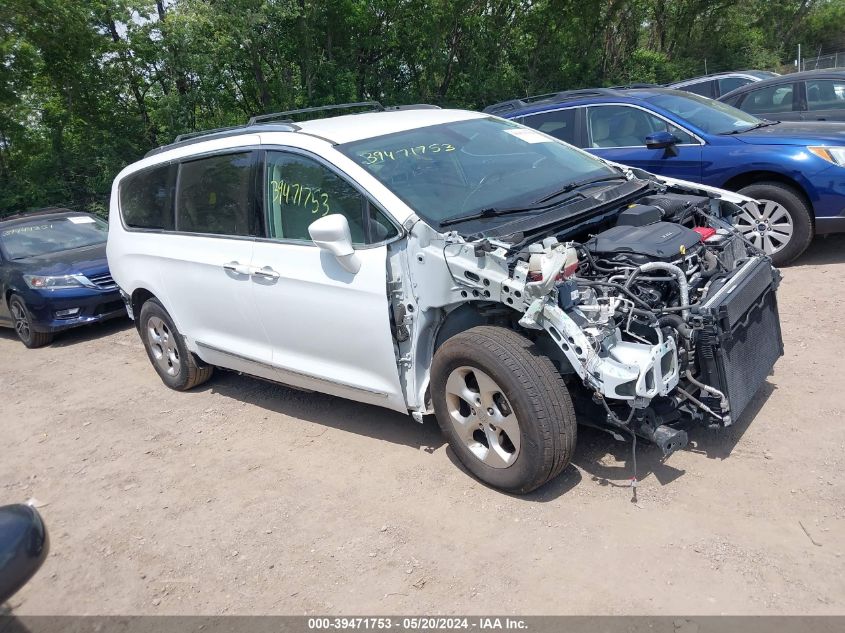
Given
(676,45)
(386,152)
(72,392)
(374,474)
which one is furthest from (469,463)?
(676,45)

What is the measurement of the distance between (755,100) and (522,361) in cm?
789

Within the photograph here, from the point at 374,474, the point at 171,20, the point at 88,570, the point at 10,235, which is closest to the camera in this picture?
the point at 88,570

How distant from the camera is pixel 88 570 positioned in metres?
3.73

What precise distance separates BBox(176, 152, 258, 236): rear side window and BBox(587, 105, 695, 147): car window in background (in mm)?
4231

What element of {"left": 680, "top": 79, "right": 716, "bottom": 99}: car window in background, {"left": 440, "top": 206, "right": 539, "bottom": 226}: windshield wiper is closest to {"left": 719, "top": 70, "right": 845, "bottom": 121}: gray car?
{"left": 680, "top": 79, "right": 716, "bottom": 99}: car window in background

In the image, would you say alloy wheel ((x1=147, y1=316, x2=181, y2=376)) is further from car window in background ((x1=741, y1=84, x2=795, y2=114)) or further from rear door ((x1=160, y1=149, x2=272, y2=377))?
car window in background ((x1=741, y1=84, x2=795, y2=114))

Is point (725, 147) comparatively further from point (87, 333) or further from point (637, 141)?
point (87, 333)

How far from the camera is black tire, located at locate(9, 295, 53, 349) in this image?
332 inches

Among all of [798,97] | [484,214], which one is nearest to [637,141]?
[798,97]

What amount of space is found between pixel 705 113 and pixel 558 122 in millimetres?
1496

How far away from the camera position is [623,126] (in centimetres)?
743

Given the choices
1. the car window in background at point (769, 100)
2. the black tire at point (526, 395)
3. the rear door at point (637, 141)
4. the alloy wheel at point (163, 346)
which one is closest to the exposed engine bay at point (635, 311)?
the black tire at point (526, 395)

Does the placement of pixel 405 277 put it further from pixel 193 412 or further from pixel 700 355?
pixel 193 412

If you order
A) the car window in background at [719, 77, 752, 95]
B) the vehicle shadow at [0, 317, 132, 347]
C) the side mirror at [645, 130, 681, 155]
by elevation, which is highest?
the car window in background at [719, 77, 752, 95]
